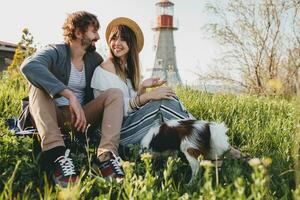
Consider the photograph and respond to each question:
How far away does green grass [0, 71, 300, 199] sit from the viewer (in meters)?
1.61

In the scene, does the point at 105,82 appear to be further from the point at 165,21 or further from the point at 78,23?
the point at 165,21

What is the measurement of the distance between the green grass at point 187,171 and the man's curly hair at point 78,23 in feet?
2.52

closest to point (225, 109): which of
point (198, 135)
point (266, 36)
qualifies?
point (198, 135)

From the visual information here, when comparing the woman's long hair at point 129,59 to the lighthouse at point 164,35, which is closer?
the woman's long hair at point 129,59

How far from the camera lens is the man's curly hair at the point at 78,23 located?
3031 mm

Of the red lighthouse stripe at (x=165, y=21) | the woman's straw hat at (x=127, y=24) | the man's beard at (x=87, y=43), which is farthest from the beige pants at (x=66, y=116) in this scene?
the red lighthouse stripe at (x=165, y=21)

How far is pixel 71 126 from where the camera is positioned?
2.91 meters

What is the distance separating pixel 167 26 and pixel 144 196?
34.0 m

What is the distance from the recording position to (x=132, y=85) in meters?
3.53

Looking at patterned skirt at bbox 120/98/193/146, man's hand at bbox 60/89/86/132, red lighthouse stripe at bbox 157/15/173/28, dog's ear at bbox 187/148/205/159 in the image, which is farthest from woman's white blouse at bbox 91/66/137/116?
red lighthouse stripe at bbox 157/15/173/28

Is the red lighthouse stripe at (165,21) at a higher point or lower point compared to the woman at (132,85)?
higher

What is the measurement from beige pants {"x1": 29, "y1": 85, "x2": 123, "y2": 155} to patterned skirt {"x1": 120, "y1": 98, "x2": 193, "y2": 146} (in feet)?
0.68

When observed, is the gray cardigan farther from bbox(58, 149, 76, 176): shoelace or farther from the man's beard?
bbox(58, 149, 76, 176): shoelace

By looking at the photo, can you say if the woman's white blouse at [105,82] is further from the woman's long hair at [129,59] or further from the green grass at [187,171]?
the green grass at [187,171]
